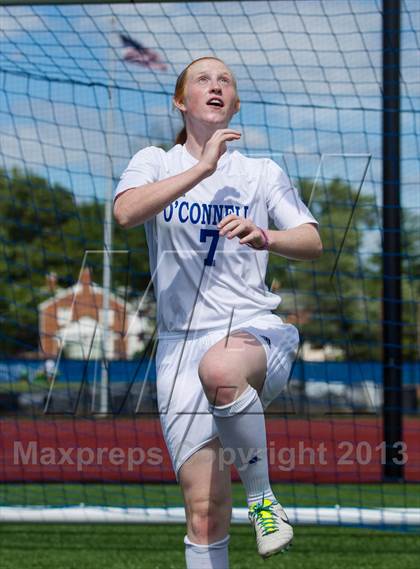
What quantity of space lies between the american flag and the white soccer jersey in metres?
2.89

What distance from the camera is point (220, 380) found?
114 inches

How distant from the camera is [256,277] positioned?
3.30 metres

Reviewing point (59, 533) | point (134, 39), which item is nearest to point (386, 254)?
point (134, 39)

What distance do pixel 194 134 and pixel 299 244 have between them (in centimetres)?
56

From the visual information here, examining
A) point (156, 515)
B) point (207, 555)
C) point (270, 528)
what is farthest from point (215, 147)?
point (156, 515)

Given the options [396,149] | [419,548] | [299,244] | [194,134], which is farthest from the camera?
[396,149]

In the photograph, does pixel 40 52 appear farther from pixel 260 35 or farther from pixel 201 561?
pixel 201 561

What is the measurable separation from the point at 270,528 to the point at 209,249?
0.87 meters

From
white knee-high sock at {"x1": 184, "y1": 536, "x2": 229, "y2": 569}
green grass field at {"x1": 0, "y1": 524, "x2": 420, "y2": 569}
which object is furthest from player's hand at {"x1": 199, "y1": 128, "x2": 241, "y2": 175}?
green grass field at {"x1": 0, "y1": 524, "x2": 420, "y2": 569}

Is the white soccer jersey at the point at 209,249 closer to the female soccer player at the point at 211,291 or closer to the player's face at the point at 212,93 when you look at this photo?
the female soccer player at the point at 211,291

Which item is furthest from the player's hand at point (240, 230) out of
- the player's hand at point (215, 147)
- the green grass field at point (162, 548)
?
the green grass field at point (162, 548)

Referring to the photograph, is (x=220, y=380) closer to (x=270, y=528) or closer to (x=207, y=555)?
(x=270, y=528)

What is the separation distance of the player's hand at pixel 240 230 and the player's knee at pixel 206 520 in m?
0.83

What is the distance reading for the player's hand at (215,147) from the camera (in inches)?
117
